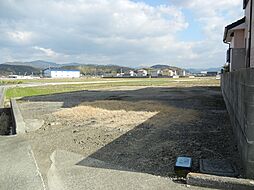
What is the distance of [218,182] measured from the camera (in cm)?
335

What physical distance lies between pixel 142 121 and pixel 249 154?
4.20 m

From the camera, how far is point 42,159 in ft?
15.1

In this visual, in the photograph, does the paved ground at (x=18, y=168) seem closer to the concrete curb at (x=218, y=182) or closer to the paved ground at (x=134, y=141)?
the paved ground at (x=134, y=141)

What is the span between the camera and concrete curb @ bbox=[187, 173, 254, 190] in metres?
3.23

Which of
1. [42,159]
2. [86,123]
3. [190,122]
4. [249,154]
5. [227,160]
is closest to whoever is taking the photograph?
[249,154]

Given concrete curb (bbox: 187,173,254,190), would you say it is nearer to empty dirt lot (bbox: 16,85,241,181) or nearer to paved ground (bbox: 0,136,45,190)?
empty dirt lot (bbox: 16,85,241,181)

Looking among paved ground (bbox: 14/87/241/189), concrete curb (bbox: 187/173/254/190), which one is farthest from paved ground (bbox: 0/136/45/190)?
concrete curb (bbox: 187/173/254/190)

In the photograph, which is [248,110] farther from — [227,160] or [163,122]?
[163,122]

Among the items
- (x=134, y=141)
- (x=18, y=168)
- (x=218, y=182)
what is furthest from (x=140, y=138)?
(x=18, y=168)

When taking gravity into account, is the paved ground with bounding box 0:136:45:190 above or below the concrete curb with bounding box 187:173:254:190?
below

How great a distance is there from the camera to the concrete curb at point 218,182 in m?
3.23

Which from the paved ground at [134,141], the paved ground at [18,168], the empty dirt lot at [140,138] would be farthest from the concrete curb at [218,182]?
the paved ground at [18,168]

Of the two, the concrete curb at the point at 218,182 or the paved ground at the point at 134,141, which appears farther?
the paved ground at the point at 134,141

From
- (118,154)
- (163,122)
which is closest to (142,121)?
(163,122)
